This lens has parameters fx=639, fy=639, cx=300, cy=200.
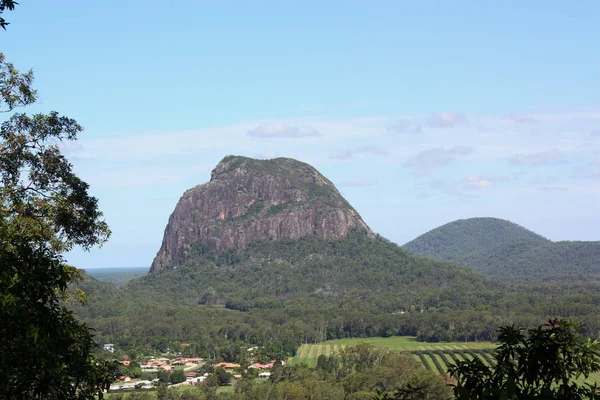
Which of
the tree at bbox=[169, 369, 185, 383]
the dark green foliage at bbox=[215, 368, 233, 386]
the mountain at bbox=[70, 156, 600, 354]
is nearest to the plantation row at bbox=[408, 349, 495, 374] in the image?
the mountain at bbox=[70, 156, 600, 354]

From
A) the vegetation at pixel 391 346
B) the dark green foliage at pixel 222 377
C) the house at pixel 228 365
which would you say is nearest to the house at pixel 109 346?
the house at pixel 228 365

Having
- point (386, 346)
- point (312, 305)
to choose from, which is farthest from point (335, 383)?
point (312, 305)

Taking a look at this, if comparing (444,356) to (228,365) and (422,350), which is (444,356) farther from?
(228,365)

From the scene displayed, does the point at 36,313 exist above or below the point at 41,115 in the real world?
below

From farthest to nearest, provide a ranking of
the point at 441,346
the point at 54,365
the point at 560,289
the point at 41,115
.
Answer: the point at 560,289, the point at 441,346, the point at 41,115, the point at 54,365

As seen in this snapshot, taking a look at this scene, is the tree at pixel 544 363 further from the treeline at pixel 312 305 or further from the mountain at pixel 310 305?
the mountain at pixel 310 305

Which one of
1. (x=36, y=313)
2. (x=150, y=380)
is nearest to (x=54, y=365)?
(x=36, y=313)

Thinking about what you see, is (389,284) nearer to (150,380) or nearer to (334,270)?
(334,270)
